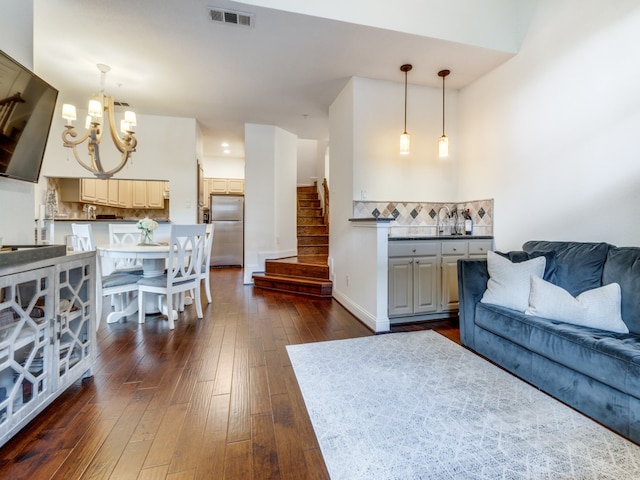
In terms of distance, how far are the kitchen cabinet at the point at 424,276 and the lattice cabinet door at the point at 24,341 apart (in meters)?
2.63

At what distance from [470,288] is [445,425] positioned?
1210 mm

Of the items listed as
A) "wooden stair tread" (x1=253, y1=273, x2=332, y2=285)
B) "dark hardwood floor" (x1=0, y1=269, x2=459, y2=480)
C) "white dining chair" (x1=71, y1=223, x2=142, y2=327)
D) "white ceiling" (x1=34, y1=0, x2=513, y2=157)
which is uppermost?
"white ceiling" (x1=34, y1=0, x2=513, y2=157)

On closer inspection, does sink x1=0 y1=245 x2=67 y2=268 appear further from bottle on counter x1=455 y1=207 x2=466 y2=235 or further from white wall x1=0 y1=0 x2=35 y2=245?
bottle on counter x1=455 y1=207 x2=466 y2=235

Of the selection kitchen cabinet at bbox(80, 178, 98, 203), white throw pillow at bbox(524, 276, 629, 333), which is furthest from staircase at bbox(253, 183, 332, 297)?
kitchen cabinet at bbox(80, 178, 98, 203)

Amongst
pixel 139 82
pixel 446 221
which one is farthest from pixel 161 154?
pixel 446 221

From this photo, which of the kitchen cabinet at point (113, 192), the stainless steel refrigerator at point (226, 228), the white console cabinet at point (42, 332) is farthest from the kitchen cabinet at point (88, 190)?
the white console cabinet at point (42, 332)

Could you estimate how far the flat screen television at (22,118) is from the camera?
1.67 metres

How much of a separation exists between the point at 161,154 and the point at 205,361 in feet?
12.9

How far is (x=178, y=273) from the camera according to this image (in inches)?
123

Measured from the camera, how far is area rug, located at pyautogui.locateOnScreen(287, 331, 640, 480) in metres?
1.24

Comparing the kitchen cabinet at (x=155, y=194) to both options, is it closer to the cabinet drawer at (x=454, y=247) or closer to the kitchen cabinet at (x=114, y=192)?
the kitchen cabinet at (x=114, y=192)

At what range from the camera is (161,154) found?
4.81m

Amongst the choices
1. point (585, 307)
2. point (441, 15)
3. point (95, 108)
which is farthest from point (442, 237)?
point (95, 108)

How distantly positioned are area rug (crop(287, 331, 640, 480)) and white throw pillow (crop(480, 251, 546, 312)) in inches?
19.3
